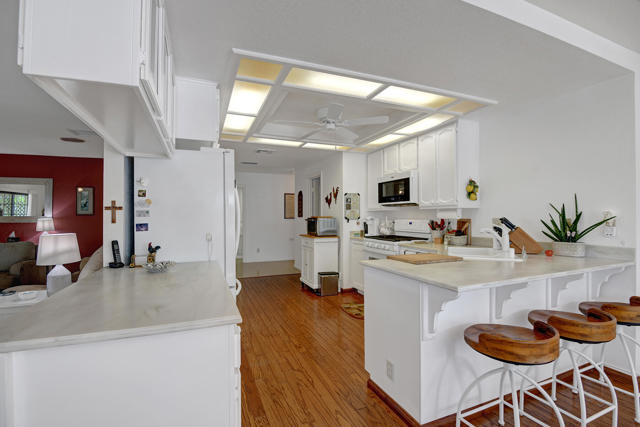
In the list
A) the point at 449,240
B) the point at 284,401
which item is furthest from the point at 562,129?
the point at 284,401

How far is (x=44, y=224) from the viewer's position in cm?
460

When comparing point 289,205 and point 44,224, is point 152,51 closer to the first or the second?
point 44,224

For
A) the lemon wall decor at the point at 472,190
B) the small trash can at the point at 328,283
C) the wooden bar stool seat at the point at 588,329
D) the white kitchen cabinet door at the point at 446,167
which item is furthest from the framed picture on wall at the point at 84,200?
the wooden bar stool seat at the point at 588,329

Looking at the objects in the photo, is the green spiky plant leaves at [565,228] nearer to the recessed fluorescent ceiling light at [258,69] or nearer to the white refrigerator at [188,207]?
the recessed fluorescent ceiling light at [258,69]

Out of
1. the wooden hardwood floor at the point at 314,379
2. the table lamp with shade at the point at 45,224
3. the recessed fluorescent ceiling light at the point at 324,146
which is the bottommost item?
the wooden hardwood floor at the point at 314,379

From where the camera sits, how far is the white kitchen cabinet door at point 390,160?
435 cm

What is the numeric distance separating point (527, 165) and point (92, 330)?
3.55 meters

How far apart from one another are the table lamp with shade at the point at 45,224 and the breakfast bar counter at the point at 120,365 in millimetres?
4583

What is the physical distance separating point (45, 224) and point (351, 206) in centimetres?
481

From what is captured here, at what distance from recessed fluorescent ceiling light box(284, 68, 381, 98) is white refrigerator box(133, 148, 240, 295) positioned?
2.69 ft

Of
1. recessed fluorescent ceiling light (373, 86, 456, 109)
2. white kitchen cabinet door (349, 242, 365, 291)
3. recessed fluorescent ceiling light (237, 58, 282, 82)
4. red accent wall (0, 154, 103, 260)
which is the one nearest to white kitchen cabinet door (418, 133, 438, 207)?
recessed fluorescent ceiling light (373, 86, 456, 109)

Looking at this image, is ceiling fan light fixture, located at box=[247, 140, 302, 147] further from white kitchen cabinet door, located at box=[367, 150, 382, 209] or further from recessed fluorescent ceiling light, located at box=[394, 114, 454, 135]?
recessed fluorescent ceiling light, located at box=[394, 114, 454, 135]

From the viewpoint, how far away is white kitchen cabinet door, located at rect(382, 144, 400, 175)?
4348 mm

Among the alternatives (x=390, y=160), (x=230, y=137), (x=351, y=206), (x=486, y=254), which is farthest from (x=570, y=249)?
(x=230, y=137)
